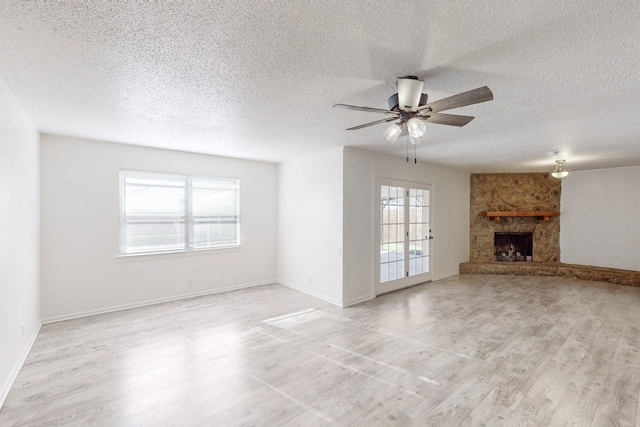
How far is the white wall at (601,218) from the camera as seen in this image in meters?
6.29

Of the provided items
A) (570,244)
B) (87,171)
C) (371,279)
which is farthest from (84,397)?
(570,244)

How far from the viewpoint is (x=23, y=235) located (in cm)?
297

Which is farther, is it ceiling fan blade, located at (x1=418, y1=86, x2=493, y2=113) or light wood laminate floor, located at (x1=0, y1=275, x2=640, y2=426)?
light wood laminate floor, located at (x1=0, y1=275, x2=640, y2=426)

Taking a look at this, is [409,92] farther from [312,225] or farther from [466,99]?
[312,225]

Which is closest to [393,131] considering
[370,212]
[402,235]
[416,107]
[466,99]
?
[416,107]

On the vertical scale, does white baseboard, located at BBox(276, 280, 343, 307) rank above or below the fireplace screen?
below

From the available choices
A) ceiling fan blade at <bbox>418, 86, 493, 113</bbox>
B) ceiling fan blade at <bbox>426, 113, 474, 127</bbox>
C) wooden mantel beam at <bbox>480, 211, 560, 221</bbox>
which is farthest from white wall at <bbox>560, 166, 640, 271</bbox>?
ceiling fan blade at <bbox>418, 86, 493, 113</bbox>

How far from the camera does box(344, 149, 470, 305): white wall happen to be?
183 inches

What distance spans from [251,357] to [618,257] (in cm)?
830

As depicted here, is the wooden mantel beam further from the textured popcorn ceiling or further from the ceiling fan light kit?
the ceiling fan light kit

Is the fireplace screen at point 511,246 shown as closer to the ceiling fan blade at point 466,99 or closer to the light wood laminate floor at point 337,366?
the light wood laminate floor at point 337,366

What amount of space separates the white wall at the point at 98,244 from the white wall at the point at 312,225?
1.29 m

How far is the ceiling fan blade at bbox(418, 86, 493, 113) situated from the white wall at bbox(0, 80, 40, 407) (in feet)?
11.2

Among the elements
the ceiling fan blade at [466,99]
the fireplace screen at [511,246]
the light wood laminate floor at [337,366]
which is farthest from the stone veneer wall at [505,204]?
the ceiling fan blade at [466,99]
